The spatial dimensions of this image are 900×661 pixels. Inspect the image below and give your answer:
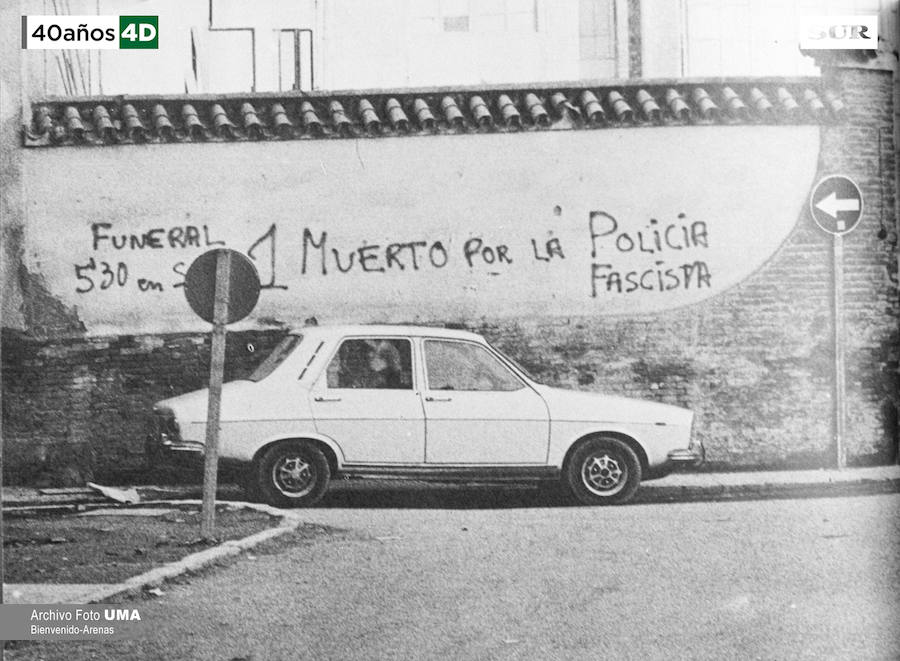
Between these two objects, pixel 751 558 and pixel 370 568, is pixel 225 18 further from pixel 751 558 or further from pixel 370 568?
pixel 751 558

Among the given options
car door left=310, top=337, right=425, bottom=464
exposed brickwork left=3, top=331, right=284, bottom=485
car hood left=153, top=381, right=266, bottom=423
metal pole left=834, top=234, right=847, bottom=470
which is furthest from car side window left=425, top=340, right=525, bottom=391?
metal pole left=834, top=234, right=847, bottom=470

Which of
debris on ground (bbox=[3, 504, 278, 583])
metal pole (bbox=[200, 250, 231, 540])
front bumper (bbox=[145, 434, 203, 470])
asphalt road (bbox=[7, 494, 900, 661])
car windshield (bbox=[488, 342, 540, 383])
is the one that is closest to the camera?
asphalt road (bbox=[7, 494, 900, 661])

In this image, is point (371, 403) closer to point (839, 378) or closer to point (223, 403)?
point (223, 403)

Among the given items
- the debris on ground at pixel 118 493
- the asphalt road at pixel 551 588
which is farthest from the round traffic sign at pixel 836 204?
the debris on ground at pixel 118 493

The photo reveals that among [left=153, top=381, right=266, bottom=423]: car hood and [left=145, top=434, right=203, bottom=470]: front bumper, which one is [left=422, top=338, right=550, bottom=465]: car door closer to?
[left=153, top=381, right=266, bottom=423]: car hood

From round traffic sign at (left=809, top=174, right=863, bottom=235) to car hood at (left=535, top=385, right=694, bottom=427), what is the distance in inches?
59.8

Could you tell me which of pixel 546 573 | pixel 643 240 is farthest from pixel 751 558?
pixel 643 240

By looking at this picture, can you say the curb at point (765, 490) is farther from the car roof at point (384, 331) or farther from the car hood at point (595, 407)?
the car roof at point (384, 331)

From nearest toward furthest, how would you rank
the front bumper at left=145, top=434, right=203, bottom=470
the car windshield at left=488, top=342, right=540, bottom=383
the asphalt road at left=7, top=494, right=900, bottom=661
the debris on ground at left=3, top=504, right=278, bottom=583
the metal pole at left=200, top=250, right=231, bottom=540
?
the asphalt road at left=7, top=494, right=900, bottom=661 < the debris on ground at left=3, top=504, right=278, bottom=583 < the metal pole at left=200, top=250, right=231, bottom=540 < the front bumper at left=145, top=434, right=203, bottom=470 < the car windshield at left=488, top=342, right=540, bottom=383

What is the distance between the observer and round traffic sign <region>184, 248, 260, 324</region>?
653 cm

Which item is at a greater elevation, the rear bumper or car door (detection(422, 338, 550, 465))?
car door (detection(422, 338, 550, 465))

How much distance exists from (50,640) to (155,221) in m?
2.52

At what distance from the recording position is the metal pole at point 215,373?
6488 millimetres

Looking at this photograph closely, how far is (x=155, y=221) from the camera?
660 cm
